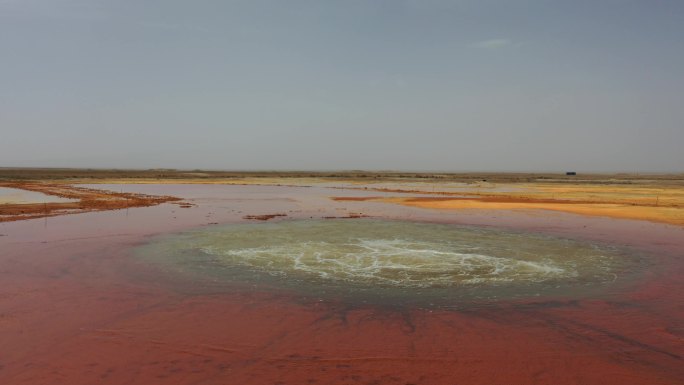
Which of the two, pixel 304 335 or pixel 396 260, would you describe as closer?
pixel 304 335

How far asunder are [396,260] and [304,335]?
682 cm

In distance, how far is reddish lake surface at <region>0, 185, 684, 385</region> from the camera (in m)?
6.31

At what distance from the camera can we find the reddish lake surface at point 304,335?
248 inches

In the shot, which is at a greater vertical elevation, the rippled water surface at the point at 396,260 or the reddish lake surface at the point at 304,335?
the rippled water surface at the point at 396,260

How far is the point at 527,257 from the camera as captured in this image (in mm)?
14648

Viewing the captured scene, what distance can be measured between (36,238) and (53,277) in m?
7.39

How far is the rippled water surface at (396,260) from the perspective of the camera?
11.1 metres

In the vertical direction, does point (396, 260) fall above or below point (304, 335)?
above

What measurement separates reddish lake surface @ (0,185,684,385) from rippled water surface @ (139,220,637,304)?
3.19 ft

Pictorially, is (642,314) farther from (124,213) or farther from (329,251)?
(124,213)

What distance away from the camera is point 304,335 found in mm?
7754

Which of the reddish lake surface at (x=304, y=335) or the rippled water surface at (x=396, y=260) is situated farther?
the rippled water surface at (x=396, y=260)

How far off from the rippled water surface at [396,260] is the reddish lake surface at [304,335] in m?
0.97

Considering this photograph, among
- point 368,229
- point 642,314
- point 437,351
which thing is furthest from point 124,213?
point 642,314
